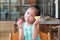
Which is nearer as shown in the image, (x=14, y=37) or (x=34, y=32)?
(x=34, y=32)

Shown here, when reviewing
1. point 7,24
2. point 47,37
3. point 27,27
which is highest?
point 27,27

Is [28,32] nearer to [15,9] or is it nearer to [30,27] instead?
[30,27]

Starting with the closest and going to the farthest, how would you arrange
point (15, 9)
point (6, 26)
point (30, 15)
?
point (30, 15) < point (6, 26) < point (15, 9)

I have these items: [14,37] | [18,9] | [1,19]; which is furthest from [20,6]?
[14,37]

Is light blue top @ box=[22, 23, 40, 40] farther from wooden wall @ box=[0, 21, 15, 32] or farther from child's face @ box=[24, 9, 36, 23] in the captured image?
wooden wall @ box=[0, 21, 15, 32]

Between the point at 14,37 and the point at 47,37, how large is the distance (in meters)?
0.27

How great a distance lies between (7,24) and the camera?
327 inches

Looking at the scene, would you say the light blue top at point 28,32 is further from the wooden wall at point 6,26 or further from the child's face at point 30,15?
the wooden wall at point 6,26

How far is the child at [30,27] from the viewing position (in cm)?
125

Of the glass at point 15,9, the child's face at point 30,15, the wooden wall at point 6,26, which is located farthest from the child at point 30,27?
the glass at point 15,9

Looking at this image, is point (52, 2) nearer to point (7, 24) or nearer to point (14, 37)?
point (7, 24)

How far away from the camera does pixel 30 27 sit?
4.28 feet

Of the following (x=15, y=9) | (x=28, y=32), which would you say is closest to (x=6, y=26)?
(x=15, y=9)

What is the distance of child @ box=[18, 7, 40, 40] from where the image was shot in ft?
4.11
